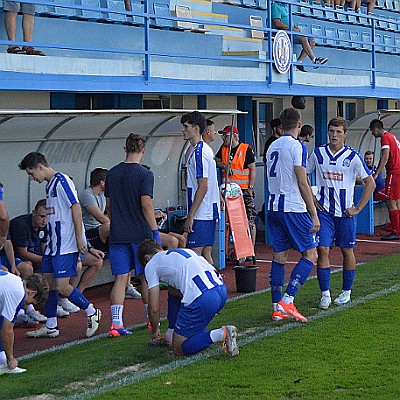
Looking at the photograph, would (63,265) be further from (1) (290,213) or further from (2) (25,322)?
(1) (290,213)

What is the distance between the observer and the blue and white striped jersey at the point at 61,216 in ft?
26.5

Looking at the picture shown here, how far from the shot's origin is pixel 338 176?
29.3ft

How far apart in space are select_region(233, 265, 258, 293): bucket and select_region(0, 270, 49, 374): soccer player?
152 inches

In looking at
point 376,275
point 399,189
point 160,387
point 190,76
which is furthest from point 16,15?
point 399,189

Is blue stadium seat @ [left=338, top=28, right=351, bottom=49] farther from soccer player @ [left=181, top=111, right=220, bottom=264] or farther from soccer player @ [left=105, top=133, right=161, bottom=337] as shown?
soccer player @ [left=105, top=133, right=161, bottom=337]

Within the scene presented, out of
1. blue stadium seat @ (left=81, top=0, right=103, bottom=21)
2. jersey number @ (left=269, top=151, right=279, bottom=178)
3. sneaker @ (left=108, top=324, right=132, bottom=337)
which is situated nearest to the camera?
sneaker @ (left=108, top=324, right=132, bottom=337)

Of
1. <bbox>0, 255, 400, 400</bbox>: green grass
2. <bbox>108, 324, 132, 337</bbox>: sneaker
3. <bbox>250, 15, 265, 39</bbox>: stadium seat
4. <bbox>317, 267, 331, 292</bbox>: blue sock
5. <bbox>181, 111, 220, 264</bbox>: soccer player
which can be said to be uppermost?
<bbox>250, 15, 265, 39</bbox>: stadium seat

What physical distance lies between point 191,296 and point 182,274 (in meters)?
0.18

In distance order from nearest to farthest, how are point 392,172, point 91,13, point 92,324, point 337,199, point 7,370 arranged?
point 7,370
point 92,324
point 337,199
point 91,13
point 392,172

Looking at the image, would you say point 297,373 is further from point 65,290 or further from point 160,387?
point 65,290

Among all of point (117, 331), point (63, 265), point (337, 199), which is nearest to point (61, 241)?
point (63, 265)

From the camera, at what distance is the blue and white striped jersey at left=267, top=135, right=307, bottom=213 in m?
8.23

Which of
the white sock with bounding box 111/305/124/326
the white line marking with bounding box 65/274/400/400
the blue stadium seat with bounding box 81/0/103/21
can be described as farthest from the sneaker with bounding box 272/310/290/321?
the blue stadium seat with bounding box 81/0/103/21

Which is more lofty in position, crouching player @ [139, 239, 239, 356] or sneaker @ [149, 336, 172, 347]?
crouching player @ [139, 239, 239, 356]
